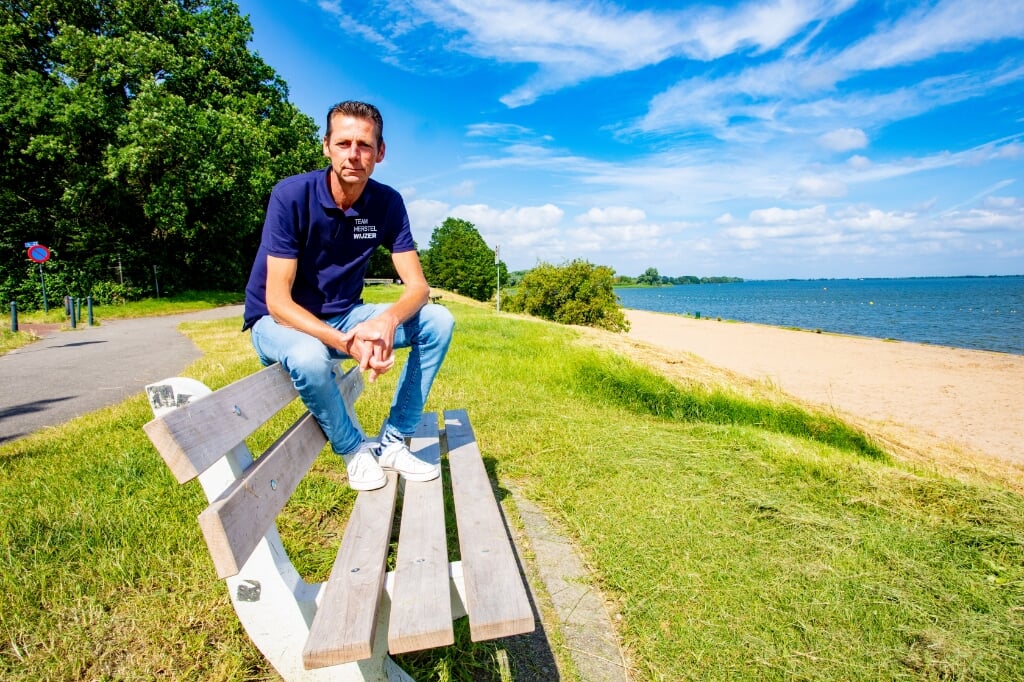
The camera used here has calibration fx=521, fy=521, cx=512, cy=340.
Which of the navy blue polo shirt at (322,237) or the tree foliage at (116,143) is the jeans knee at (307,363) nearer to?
the navy blue polo shirt at (322,237)

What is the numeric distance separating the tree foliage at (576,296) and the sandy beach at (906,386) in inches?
179

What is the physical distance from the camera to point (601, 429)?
489cm

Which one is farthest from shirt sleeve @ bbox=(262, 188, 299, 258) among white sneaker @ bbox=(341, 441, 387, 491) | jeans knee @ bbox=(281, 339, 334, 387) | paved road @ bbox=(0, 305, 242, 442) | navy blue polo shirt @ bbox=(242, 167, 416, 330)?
paved road @ bbox=(0, 305, 242, 442)

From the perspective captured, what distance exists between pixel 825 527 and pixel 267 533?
2.94m

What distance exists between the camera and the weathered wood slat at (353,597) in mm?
1216

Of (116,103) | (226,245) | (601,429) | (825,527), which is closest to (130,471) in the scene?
(601,429)

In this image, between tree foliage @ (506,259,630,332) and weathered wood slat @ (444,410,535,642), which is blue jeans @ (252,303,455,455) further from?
tree foliage @ (506,259,630,332)

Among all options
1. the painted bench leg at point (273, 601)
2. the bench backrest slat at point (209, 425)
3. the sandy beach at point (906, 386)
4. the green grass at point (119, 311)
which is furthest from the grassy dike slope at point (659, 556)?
the green grass at point (119, 311)

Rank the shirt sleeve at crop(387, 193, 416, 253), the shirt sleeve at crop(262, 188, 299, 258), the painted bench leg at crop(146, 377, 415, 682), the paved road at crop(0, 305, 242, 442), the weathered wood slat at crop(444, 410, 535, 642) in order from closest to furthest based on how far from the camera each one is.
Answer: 1. the weathered wood slat at crop(444, 410, 535, 642)
2. the painted bench leg at crop(146, 377, 415, 682)
3. the shirt sleeve at crop(262, 188, 299, 258)
4. the shirt sleeve at crop(387, 193, 416, 253)
5. the paved road at crop(0, 305, 242, 442)

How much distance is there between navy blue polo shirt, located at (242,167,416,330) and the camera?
7.86ft

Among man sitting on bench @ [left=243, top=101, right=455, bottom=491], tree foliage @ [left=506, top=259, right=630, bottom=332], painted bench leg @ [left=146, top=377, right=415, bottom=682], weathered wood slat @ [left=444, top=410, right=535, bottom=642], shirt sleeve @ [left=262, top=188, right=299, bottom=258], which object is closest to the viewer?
weathered wood slat @ [left=444, top=410, right=535, bottom=642]

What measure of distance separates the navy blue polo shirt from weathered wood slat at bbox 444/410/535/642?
112cm

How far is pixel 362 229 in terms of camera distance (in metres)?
2.65

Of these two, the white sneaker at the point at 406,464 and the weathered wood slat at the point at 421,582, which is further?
the white sneaker at the point at 406,464
